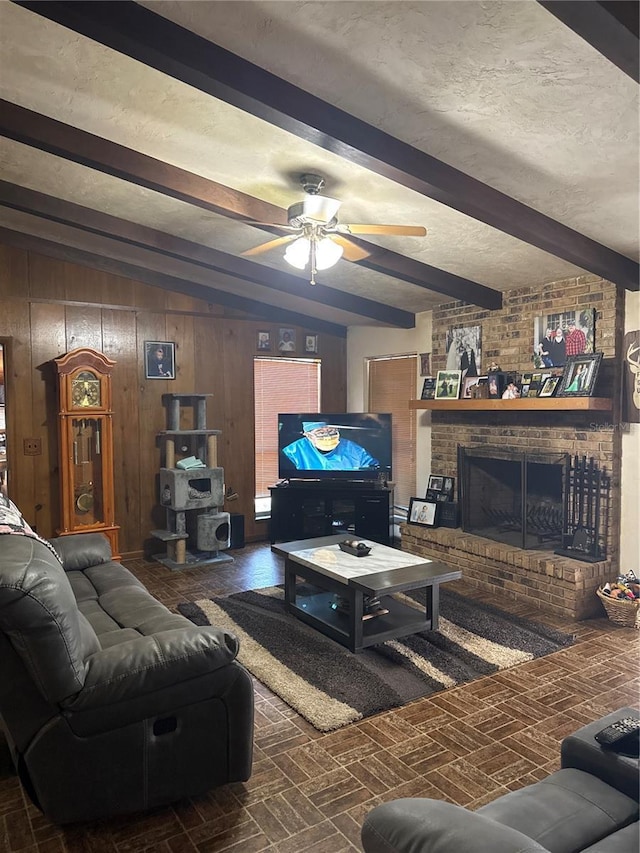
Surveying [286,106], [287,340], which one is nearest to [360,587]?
[286,106]

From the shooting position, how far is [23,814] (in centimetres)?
217

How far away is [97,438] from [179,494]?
876mm

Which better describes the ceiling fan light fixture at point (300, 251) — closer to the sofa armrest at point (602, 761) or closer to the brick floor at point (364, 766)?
the brick floor at point (364, 766)

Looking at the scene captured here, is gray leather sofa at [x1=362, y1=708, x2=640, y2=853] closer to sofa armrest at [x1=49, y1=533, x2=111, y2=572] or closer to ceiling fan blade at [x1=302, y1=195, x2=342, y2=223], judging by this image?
ceiling fan blade at [x1=302, y1=195, x2=342, y2=223]

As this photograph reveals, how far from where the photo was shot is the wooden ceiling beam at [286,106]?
2131 millimetres

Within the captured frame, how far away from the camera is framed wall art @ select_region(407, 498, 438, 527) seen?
5.35 metres

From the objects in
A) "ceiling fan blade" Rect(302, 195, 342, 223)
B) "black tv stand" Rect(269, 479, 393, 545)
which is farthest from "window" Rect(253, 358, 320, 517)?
"ceiling fan blade" Rect(302, 195, 342, 223)

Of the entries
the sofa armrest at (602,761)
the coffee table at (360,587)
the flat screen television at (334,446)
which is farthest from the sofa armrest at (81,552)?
the sofa armrest at (602,761)

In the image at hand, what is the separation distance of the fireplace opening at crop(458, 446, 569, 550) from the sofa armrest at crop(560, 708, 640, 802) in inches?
118

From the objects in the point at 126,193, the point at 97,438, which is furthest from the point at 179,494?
the point at 126,193

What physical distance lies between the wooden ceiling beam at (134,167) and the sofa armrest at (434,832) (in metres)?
2.93

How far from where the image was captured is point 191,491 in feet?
18.0

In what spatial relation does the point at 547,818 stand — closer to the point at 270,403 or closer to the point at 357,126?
the point at 357,126

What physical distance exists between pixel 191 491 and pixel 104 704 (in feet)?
11.6
